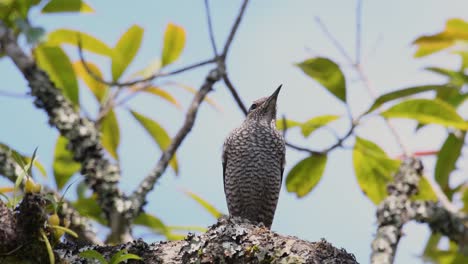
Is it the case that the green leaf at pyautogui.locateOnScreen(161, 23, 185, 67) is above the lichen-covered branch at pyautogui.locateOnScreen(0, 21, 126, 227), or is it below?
above

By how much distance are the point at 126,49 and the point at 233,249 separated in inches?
115

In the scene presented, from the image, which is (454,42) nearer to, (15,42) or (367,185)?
(367,185)

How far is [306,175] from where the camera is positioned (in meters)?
5.20

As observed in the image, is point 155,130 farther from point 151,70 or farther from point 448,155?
point 448,155

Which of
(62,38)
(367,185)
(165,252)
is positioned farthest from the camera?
(62,38)

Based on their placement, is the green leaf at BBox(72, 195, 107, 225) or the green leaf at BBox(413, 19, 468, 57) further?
the green leaf at BBox(72, 195, 107, 225)

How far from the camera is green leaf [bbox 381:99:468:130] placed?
464cm

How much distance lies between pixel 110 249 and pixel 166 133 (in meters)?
2.67

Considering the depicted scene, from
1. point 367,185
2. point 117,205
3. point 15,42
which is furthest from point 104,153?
point 367,185

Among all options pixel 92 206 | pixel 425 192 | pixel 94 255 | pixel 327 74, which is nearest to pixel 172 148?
pixel 92 206

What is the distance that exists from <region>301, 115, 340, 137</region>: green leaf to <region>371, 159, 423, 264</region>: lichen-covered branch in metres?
0.67

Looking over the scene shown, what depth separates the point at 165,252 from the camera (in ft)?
9.98

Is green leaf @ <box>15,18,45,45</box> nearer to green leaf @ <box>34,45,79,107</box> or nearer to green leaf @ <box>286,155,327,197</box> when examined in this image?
green leaf @ <box>34,45,79,107</box>

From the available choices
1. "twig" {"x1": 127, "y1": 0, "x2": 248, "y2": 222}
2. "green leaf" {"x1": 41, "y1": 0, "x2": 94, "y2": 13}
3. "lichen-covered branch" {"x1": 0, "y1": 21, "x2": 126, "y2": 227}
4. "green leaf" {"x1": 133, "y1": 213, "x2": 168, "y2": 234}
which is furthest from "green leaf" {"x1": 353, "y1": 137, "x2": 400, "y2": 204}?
"green leaf" {"x1": 41, "y1": 0, "x2": 94, "y2": 13}
